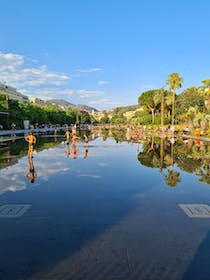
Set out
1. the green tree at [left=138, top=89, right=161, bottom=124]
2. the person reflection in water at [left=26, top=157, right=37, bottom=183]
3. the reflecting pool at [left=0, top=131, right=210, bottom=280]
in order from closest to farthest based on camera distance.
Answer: the reflecting pool at [left=0, top=131, right=210, bottom=280] < the person reflection in water at [left=26, top=157, right=37, bottom=183] < the green tree at [left=138, top=89, right=161, bottom=124]

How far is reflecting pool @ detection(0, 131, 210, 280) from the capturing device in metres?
3.98

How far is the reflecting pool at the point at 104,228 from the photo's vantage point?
3.98m

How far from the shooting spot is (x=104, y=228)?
5.44 metres

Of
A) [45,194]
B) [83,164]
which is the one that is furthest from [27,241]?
[83,164]

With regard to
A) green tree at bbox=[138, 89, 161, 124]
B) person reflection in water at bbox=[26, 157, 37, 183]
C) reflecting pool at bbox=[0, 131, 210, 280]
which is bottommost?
person reflection in water at bbox=[26, 157, 37, 183]

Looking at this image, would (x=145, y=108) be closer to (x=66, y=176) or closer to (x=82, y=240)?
(x=66, y=176)

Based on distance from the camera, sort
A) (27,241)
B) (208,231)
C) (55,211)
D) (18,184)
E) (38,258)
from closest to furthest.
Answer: (38,258)
(27,241)
(208,231)
(55,211)
(18,184)

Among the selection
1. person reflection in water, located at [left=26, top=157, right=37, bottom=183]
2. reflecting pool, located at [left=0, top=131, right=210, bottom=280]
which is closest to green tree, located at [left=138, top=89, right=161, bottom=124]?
person reflection in water, located at [left=26, top=157, right=37, bottom=183]

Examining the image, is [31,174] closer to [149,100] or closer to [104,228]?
[104,228]

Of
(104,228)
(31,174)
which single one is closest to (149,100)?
(31,174)

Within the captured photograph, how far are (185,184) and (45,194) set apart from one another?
16.4 feet

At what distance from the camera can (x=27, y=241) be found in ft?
15.9

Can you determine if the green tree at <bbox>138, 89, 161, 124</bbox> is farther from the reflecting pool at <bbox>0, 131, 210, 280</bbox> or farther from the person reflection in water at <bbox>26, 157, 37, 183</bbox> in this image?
the reflecting pool at <bbox>0, 131, 210, 280</bbox>

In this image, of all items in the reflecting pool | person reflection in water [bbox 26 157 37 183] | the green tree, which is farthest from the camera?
the green tree
